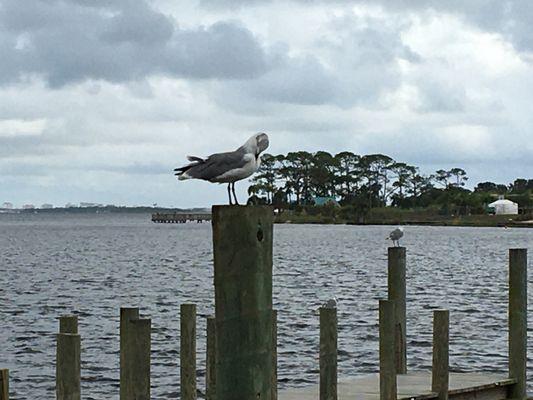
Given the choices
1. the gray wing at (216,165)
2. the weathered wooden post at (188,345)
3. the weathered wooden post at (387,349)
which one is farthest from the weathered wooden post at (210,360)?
the gray wing at (216,165)

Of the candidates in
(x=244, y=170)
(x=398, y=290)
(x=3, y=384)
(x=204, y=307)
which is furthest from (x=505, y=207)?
(x=244, y=170)

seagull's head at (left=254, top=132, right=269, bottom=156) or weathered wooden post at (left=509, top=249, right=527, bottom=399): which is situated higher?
seagull's head at (left=254, top=132, right=269, bottom=156)

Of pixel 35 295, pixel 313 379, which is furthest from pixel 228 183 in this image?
pixel 35 295

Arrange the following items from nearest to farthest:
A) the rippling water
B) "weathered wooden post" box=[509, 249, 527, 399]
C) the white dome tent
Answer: "weathered wooden post" box=[509, 249, 527, 399]
the rippling water
the white dome tent

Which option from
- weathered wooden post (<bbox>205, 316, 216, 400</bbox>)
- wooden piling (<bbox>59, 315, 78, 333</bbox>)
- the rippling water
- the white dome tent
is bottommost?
the rippling water

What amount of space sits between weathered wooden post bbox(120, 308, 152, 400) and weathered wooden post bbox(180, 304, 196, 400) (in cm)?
215

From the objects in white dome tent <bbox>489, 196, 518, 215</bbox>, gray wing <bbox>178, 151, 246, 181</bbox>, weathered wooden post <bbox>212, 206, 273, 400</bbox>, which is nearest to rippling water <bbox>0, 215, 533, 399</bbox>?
gray wing <bbox>178, 151, 246, 181</bbox>

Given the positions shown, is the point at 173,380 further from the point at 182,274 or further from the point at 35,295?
the point at 182,274

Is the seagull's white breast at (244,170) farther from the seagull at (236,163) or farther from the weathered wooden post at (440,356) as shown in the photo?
the weathered wooden post at (440,356)

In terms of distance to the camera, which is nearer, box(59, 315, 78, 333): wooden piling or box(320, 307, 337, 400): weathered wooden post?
→ box(320, 307, 337, 400): weathered wooden post

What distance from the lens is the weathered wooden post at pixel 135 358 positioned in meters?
11.4

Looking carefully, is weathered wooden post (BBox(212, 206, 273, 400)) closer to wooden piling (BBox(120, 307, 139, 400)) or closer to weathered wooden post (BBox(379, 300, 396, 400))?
wooden piling (BBox(120, 307, 139, 400))

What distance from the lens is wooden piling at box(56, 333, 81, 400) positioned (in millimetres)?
10234

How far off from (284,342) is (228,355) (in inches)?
810
